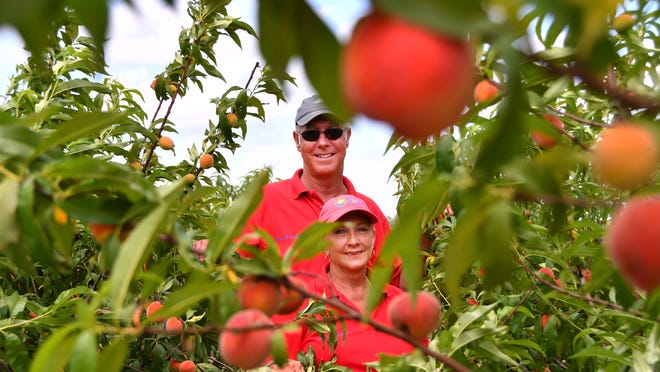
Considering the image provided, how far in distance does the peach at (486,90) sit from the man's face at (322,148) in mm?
2416

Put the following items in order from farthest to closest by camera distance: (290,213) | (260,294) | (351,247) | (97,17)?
(290,213), (351,247), (260,294), (97,17)

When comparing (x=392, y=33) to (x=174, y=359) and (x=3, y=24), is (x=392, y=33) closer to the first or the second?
(x=3, y=24)

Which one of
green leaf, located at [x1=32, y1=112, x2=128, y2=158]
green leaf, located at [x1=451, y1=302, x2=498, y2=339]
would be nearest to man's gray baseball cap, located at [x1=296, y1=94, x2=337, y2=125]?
green leaf, located at [x1=451, y1=302, x2=498, y2=339]

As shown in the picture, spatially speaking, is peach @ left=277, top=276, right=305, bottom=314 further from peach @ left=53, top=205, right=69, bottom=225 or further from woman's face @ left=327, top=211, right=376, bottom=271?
woman's face @ left=327, top=211, right=376, bottom=271

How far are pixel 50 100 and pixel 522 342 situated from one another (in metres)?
1.61

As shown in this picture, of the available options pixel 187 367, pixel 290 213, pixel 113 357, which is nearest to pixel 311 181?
pixel 290 213

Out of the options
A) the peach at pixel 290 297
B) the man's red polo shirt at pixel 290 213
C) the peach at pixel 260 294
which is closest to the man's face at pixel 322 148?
the man's red polo shirt at pixel 290 213

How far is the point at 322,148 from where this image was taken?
325 centimetres

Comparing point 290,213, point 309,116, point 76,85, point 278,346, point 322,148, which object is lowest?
point 278,346

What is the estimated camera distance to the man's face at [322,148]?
3.24 metres

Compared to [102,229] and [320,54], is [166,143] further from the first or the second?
[320,54]

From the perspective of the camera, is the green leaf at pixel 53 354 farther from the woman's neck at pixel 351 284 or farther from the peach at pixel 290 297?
the woman's neck at pixel 351 284

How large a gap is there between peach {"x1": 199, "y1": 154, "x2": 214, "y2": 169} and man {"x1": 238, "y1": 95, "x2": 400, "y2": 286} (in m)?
0.31

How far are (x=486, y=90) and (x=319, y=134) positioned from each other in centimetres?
250
